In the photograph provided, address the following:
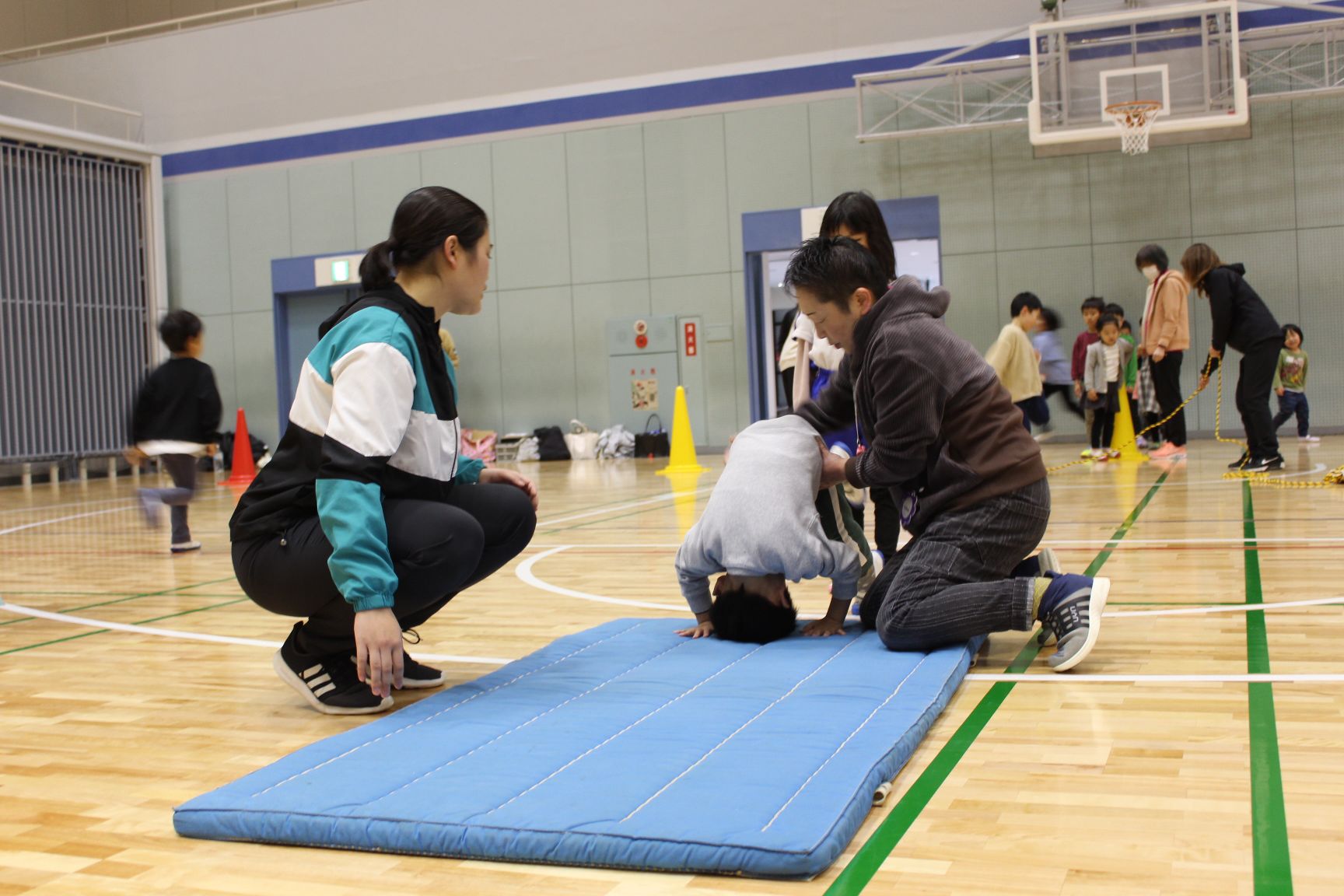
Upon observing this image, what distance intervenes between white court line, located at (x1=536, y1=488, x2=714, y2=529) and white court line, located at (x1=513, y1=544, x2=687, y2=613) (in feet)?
4.36

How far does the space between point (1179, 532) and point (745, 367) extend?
8.65 meters

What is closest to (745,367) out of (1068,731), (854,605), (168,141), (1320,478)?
(1320,478)

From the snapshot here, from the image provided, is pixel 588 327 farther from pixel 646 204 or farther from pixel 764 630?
pixel 764 630

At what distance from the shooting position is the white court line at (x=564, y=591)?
3795mm

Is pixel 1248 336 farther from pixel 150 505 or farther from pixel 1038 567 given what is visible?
pixel 150 505

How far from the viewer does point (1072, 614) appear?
2684 mm

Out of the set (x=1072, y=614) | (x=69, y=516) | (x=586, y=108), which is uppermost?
(x=586, y=108)

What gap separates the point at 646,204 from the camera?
1365 centimetres

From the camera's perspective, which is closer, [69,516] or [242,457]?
[69,516]

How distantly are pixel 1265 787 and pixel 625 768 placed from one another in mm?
993

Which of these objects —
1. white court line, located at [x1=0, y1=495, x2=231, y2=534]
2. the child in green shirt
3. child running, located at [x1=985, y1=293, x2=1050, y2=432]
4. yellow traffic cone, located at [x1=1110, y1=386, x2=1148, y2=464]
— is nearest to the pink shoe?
yellow traffic cone, located at [x1=1110, y1=386, x2=1148, y2=464]

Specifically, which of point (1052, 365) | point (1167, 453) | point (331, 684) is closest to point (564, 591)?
point (331, 684)

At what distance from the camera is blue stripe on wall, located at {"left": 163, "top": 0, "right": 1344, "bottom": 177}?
12.3m

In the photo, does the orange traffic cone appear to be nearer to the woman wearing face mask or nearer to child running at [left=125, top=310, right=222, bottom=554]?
child running at [left=125, top=310, right=222, bottom=554]
